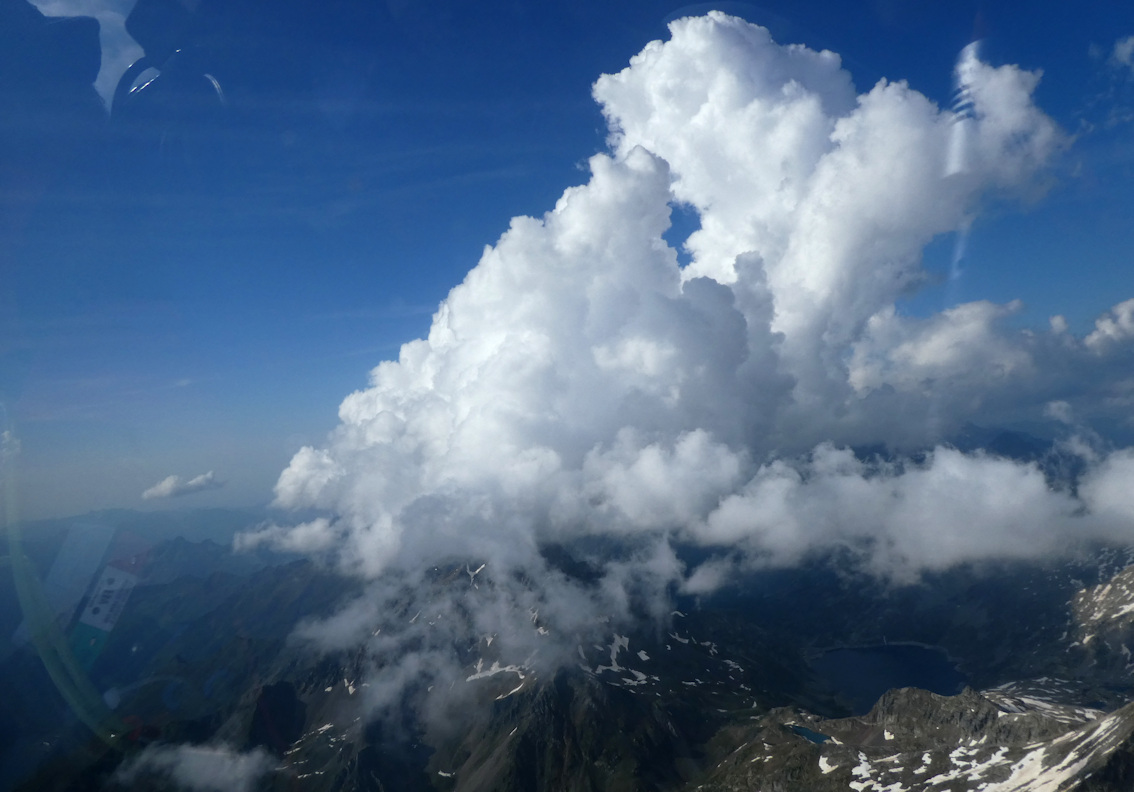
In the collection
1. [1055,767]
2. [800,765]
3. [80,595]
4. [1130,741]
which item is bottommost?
[800,765]

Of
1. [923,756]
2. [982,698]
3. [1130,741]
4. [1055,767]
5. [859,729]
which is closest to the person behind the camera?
[1130,741]

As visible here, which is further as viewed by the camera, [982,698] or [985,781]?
[982,698]

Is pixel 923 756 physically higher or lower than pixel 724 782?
higher

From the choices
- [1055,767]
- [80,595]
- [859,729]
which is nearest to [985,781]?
[1055,767]

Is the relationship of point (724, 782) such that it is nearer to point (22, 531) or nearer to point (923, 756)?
point (923, 756)

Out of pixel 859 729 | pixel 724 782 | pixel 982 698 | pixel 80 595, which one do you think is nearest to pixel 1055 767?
pixel 982 698

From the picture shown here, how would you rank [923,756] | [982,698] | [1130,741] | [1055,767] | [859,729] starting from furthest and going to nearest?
1. [859,729]
2. [982,698]
3. [923,756]
4. [1055,767]
5. [1130,741]

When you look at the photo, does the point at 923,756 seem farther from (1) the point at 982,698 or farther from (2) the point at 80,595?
(2) the point at 80,595

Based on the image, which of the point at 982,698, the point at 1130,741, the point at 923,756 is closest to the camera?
the point at 1130,741

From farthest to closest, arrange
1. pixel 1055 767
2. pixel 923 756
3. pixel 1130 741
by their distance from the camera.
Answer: pixel 923 756 → pixel 1055 767 → pixel 1130 741
